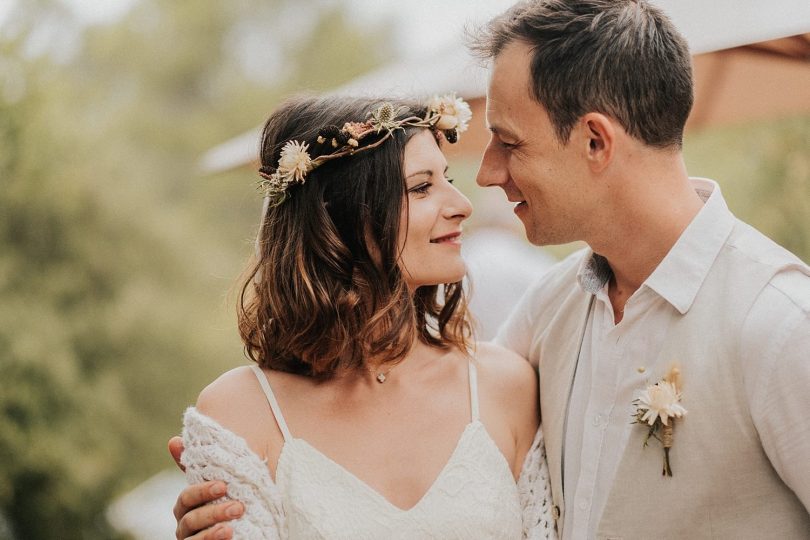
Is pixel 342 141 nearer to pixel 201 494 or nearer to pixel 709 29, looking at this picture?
pixel 201 494

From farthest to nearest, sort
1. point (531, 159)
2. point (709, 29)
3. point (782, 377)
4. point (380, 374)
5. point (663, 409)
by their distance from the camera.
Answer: point (709, 29) < point (380, 374) < point (531, 159) < point (663, 409) < point (782, 377)

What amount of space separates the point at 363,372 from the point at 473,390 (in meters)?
0.32

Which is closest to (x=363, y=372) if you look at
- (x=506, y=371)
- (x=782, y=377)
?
(x=506, y=371)

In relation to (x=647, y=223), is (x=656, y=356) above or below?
below

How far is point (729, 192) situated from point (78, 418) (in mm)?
4446

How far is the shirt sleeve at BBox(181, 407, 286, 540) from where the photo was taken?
7.44 ft

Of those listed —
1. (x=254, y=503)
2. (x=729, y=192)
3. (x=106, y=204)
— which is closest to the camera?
(x=254, y=503)

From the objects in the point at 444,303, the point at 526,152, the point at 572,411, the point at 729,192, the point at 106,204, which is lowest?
the point at 729,192

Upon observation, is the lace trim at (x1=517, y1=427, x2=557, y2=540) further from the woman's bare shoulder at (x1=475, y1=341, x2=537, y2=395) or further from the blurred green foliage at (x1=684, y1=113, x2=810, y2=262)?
the blurred green foliage at (x1=684, y1=113, x2=810, y2=262)

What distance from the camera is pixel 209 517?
2.26m

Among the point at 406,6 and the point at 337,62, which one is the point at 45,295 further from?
the point at 406,6

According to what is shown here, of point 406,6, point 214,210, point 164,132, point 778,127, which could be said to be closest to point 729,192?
point 778,127

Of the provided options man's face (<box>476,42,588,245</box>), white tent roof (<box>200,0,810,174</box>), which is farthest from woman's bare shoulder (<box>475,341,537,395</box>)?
white tent roof (<box>200,0,810,174</box>)

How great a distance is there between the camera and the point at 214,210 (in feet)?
35.6
